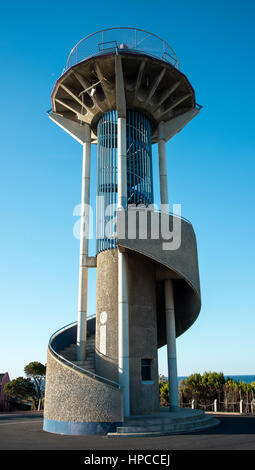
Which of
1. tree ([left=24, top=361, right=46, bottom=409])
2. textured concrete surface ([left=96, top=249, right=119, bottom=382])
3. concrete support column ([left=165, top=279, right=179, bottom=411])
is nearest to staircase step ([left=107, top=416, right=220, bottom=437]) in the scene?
textured concrete surface ([left=96, top=249, right=119, bottom=382])

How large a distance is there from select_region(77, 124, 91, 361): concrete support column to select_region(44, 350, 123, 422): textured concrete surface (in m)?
3.22

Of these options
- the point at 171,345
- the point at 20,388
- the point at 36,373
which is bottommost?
the point at 20,388

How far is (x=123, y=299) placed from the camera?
52.2 feet

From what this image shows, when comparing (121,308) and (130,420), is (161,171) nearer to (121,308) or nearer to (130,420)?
(121,308)

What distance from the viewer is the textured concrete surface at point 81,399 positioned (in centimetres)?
1347

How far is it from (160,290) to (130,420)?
840 cm

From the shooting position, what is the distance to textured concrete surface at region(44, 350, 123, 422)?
13469mm

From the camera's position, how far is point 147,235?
51.7 ft

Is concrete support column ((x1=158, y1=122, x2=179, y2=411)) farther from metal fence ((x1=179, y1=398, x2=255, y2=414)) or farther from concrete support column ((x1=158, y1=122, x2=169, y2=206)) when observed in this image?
metal fence ((x1=179, y1=398, x2=255, y2=414))

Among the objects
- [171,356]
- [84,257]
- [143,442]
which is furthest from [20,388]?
[143,442]

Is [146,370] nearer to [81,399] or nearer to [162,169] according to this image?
[81,399]

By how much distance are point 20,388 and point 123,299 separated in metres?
35.8
